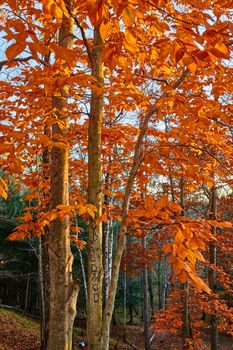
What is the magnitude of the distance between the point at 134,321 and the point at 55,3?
29.7m

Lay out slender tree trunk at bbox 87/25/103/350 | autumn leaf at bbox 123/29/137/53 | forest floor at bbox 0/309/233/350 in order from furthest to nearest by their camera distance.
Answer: forest floor at bbox 0/309/233/350 → slender tree trunk at bbox 87/25/103/350 → autumn leaf at bbox 123/29/137/53

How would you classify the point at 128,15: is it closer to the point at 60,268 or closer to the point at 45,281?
the point at 60,268

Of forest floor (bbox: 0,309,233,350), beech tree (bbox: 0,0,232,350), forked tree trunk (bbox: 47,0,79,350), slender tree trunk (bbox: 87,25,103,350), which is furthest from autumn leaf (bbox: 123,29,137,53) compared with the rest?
forest floor (bbox: 0,309,233,350)

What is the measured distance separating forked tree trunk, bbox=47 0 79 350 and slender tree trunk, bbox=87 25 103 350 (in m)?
0.41

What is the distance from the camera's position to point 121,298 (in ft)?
82.3

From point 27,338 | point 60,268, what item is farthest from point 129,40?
point 27,338

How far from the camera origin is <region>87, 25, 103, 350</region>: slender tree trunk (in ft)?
7.52

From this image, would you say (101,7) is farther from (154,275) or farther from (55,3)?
(154,275)

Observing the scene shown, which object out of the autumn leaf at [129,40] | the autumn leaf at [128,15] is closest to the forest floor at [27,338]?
the autumn leaf at [129,40]

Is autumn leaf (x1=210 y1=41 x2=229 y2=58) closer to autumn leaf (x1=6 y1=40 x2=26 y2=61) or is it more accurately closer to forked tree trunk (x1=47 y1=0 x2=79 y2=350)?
autumn leaf (x1=6 y1=40 x2=26 y2=61)

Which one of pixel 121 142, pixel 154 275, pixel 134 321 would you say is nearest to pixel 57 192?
pixel 121 142

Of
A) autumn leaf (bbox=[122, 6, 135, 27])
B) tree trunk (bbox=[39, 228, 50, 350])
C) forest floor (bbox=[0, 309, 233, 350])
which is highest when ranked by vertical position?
autumn leaf (bbox=[122, 6, 135, 27])

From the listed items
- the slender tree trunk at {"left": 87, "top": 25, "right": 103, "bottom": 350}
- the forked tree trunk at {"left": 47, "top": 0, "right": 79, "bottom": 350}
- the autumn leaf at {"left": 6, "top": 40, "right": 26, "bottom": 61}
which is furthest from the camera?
the forked tree trunk at {"left": 47, "top": 0, "right": 79, "bottom": 350}

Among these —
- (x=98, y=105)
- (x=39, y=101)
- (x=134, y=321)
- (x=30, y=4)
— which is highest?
(x=30, y=4)
